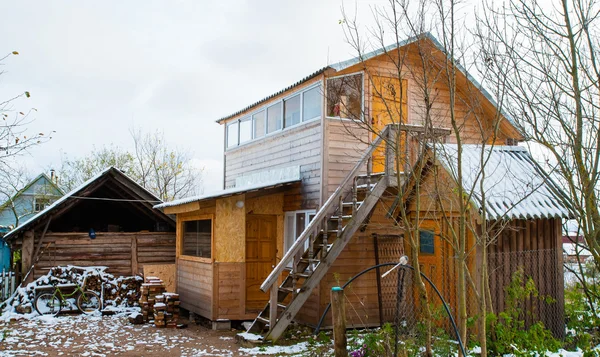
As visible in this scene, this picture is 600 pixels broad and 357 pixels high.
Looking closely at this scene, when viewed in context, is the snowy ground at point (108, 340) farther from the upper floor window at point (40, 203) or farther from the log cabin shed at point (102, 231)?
the upper floor window at point (40, 203)

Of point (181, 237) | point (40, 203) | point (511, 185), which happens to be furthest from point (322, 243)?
point (40, 203)

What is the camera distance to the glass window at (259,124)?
14.8 metres

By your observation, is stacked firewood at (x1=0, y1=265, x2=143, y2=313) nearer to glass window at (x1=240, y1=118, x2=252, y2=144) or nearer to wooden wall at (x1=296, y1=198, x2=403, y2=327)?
glass window at (x1=240, y1=118, x2=252, y2=144)

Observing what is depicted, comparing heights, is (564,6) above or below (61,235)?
above

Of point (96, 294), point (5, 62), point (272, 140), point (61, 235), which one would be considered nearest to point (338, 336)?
point (5, 62)

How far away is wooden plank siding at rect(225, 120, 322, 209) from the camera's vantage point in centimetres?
1212

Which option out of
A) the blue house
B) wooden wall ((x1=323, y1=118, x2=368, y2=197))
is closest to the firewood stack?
wooden wall ((x1=323, y1=118, x2=368, y2=197))

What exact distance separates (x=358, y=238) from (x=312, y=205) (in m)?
1.19

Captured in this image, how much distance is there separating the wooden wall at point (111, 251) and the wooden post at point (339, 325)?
35.0 ft

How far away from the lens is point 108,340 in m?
11.2

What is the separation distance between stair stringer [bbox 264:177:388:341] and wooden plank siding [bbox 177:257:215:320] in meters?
2.78

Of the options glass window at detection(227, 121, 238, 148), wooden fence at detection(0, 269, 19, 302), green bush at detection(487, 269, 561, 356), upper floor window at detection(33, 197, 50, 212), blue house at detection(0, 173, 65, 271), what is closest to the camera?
green bush at detection(487, 269, 561, 356)

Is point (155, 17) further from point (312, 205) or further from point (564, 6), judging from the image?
point (564, 6)

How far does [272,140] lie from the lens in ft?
46.4
